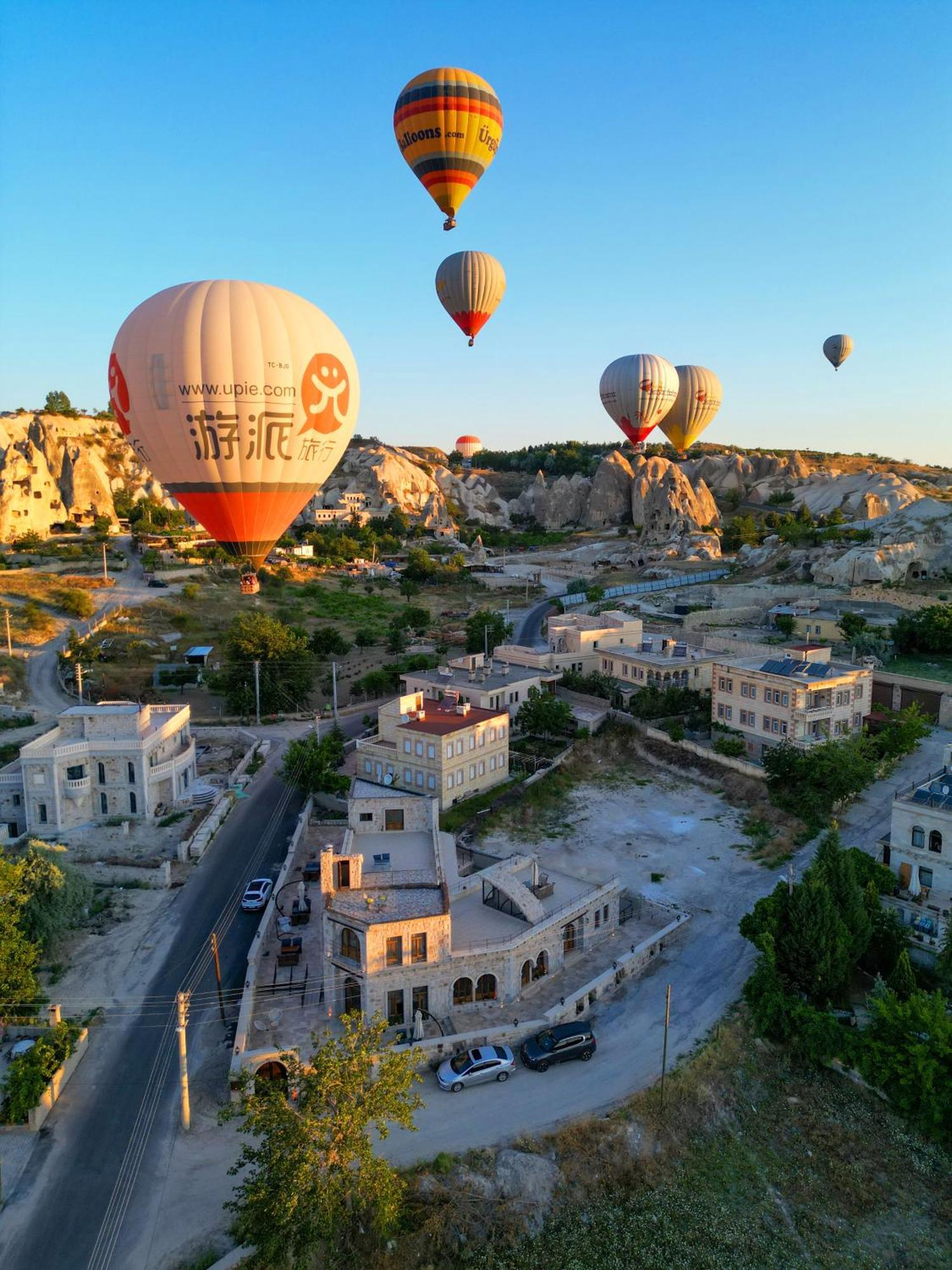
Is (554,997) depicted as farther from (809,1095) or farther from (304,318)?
(304,318)

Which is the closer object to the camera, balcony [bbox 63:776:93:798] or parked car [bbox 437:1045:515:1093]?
parked car [bbox 437:1045:515:1093]

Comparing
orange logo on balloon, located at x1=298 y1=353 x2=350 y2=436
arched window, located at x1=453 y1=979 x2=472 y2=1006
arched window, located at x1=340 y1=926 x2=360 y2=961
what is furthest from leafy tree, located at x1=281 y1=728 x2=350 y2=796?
arched window, located at x1=453 y1=979 x2=472 y2=1006

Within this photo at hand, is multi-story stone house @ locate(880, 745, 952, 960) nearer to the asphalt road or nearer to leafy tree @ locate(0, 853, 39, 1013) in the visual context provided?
the asphalt road

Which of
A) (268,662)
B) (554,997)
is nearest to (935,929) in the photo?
(554,997)

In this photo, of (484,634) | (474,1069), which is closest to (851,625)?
(484,634)

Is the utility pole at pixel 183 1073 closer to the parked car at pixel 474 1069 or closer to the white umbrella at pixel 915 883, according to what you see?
the parked car at pixel 474 1069

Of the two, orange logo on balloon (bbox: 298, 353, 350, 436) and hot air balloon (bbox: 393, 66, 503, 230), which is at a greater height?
hot air balloon (bbox: 393, 66, 503, 230)

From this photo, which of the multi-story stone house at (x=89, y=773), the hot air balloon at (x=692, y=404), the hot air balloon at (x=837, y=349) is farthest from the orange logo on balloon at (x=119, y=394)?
the hot air balloon at (x=837, y=349)

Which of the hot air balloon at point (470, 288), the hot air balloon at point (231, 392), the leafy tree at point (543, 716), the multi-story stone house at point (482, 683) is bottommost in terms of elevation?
the leafy tree at point (543, 716)
